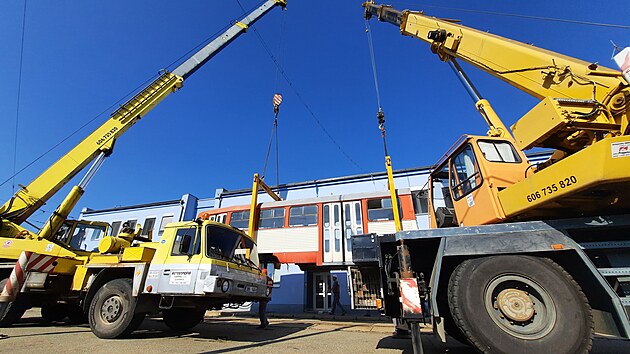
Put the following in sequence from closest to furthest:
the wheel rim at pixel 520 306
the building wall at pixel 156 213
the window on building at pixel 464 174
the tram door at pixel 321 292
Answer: the wheel rim at pixel 520 306, the window on building at pixel 464 174, the tram door at pixel 321 292, the building wall at pixel 156 213

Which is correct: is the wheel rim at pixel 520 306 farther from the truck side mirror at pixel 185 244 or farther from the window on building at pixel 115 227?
the window on building at pixel 115 227

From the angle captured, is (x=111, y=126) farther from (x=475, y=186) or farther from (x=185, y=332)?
(x=475, y=186)

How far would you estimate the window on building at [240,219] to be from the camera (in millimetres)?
10789

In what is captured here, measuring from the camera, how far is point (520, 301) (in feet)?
10.1

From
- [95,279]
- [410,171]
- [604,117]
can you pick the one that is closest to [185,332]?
[95,279]

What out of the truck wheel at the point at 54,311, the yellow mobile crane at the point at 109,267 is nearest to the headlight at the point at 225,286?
the yellow mobile crane at the point at 109,267

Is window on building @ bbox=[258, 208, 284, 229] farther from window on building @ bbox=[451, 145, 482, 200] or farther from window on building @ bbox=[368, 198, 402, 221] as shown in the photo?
window on building @ bbox=[451, 145, 482, 200]

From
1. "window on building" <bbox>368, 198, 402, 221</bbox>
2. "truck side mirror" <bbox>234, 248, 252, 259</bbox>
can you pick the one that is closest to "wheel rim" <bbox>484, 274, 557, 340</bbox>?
"truck side mirror" <bbox>234, 248, 252, 259</bbox>

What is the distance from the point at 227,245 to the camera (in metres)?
5.56

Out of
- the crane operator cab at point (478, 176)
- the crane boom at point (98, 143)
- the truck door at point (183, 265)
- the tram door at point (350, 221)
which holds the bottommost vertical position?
the truck door at point (183, 265)

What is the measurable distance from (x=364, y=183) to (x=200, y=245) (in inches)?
481

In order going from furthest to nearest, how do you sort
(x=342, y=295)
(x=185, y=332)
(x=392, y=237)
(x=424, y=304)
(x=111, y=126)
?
(x=342, y=295), (x=111, y=126), (x=185, y=332), (x=392, y=237), (x=424, y=304)

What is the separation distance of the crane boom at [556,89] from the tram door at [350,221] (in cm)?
579

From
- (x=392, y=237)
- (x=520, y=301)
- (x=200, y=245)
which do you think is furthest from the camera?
(x=200, y=245)
